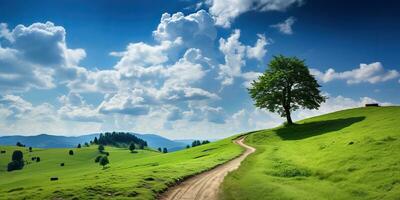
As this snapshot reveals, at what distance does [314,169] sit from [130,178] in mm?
22875

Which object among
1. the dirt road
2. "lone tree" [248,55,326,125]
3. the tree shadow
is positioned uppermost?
"lone tree" [248,55,326,125]

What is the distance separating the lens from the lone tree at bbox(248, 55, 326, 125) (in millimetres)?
104250

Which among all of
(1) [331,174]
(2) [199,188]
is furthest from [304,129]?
(2) [199,188]

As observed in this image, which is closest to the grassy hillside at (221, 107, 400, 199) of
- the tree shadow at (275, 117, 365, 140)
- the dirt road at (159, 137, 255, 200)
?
the dirt road at (159, 137, 255, 200)

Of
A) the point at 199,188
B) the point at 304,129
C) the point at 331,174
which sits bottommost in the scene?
the point at 199,188

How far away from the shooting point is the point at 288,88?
346 ft

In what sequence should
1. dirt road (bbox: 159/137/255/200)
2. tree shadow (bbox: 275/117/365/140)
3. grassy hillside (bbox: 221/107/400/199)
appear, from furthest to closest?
tree shadow (bbox: 275/117/365/140)
dirt road (bbox: 159/137/255/200)
grassy hillside (bbox: 221/107/400/199)

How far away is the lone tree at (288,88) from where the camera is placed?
104 metres

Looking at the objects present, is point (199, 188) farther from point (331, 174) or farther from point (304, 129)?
point (304, 129)

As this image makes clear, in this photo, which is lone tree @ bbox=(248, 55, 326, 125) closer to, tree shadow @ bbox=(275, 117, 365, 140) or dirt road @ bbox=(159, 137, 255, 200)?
tree shadow @ bbox=(275, 117, 365, 140)

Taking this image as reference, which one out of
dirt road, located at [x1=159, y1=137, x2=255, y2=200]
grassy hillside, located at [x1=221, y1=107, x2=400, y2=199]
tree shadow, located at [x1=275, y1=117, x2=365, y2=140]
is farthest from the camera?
tree shadow, located at [x1=275, y1=117, x2=365, y2=140]

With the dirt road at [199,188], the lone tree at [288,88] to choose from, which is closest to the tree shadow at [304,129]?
the lone tree at [288,88]

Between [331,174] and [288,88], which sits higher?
[288,88]

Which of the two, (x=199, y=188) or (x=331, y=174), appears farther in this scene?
(x=199, y=188)
